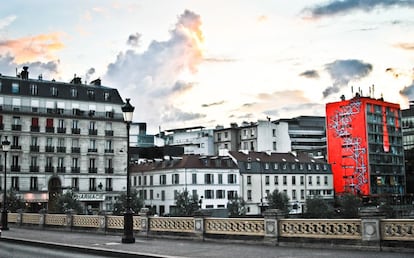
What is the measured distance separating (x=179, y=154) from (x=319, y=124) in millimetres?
62021

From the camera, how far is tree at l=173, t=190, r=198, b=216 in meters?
75.5

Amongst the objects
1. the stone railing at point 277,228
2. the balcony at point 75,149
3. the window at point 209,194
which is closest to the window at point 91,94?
the balcony at point 75,149

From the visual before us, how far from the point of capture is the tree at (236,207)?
78.2m

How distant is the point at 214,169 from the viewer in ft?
288

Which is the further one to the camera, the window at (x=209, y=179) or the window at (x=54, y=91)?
the window at (x=209, y=179)

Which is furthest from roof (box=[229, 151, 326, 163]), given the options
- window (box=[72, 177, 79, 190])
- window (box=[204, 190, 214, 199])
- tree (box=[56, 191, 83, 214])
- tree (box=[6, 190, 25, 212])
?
tree (box=[6, 190, 25, 212])

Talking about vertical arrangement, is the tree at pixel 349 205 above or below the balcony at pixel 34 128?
below

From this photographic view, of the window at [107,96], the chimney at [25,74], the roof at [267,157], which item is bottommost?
the roof at [267,157]

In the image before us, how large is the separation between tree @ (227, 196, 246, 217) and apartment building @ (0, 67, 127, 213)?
16811 mm

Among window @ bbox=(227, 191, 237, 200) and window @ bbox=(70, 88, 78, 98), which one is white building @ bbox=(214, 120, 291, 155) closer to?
window @ bbox=(227, 191, 237, 200)

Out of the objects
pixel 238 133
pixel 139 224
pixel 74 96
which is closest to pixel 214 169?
pixel 74 96

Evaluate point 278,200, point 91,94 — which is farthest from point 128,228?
point 278,200

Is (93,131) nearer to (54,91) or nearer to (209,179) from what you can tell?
(54,91)

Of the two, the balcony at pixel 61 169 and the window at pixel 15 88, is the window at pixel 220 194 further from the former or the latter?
the window at pixel 15 88
